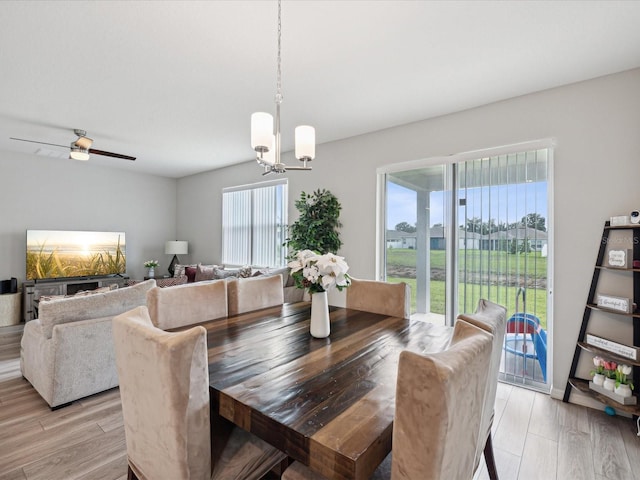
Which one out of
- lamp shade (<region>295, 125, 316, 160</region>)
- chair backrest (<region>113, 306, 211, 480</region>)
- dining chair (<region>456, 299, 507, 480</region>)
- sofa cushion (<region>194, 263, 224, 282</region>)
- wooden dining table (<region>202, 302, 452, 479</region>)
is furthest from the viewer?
sofa cushion (<region>194, 263, 224, 282</region>)

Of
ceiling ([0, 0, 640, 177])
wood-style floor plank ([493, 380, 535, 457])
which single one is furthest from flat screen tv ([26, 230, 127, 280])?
wood-style floor plank ([493, 380, 535, 457])

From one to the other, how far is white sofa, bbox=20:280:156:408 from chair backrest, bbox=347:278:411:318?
187 centimetres

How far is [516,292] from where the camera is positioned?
9.33 feet

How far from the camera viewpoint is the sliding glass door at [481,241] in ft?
9.01

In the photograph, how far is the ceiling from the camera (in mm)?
1812

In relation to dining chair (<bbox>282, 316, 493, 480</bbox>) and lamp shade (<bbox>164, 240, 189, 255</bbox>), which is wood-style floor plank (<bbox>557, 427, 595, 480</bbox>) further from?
lamp shade (<bbox>164, 240, 189, 255</bbox>)

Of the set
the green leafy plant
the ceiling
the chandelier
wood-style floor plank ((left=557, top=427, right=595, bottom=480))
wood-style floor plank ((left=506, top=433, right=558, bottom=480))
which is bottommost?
wood-style floor plank ((left=506, top=433, right=558, bottom=480))

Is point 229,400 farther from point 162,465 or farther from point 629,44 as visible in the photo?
point 629,44

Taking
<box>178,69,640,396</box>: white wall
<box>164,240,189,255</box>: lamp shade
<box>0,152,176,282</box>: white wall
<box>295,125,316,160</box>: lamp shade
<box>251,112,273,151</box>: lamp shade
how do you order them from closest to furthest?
<box>251,112,273,151</box>: lamp shade
<box>295,125,316,160</box>: lamp shade
<box>178,69,640,396</box>: white wall
<box>0,152,176,282</box>: white wall
<box>164,240,189,255</box>: lamp shade

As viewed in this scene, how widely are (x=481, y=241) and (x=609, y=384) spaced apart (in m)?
1.40

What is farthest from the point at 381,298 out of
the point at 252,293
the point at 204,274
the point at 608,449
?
the point at 204,274

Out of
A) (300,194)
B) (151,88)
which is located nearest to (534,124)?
(300,194)

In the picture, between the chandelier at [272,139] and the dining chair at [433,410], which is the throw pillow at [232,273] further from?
the dining chair at [433,410]

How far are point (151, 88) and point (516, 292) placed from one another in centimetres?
381
